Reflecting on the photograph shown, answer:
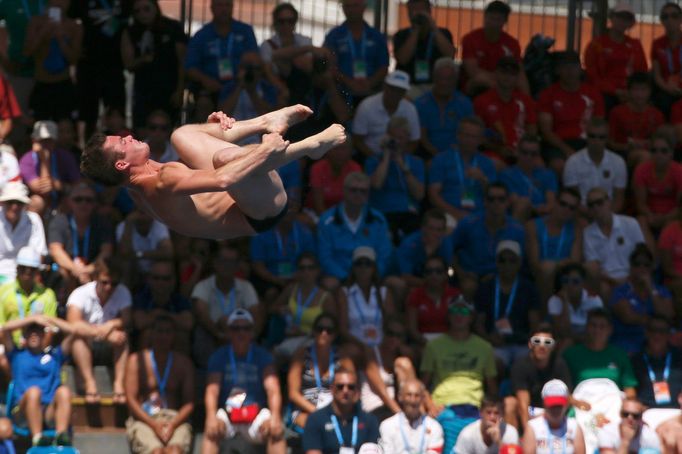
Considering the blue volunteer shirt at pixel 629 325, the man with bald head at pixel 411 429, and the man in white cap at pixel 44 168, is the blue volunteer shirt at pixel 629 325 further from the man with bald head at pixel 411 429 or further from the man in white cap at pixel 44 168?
the man in white cap at pixel 44 168

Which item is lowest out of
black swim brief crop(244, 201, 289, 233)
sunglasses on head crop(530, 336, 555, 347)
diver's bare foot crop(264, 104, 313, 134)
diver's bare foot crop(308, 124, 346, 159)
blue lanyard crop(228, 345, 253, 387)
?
blue lanyard crop(228, 345, 253, 387)

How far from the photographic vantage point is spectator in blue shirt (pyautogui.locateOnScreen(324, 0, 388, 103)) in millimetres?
12328

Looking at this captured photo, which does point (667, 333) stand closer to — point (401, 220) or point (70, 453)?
point (401, 220)

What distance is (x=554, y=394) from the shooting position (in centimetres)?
1041

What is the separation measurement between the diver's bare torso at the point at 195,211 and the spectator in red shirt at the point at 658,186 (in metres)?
5.84

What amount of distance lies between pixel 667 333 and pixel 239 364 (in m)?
3.33

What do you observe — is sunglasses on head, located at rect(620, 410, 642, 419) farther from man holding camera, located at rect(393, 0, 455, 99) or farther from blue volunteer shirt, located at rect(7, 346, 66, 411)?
blue volunteer shirt, located at rect(7, 346, 66, 411)

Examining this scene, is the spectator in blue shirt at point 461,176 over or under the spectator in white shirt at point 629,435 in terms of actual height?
over

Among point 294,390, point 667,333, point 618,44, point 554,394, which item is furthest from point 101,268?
point 618,44

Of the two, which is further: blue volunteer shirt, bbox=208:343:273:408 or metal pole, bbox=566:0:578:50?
metal pole, bbox=566:0:578:50

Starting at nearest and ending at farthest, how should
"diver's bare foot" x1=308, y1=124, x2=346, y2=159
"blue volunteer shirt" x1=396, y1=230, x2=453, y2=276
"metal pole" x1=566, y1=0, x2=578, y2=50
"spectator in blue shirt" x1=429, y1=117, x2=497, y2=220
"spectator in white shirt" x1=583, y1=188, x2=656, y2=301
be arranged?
"diver's bare foot" x1=308, y1=124, x2=346, y2=159
"blue volunteer shirt" x1=396, y1=230, x2=453, y2=276
"spectator in white shirt" x1=583, y1=188, x2=656, y2=301
"spectator in blue shirt" x1=429, y1=117, x2=497, y2=220
"metal pole" x1=566, y1=0, x2=578, y2=50

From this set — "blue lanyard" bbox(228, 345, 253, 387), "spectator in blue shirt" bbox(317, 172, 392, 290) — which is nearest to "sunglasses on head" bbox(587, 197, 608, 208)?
"spectator in blue shirt" bbox(317, 172, 392, 290)

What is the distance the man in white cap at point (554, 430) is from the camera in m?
10.4

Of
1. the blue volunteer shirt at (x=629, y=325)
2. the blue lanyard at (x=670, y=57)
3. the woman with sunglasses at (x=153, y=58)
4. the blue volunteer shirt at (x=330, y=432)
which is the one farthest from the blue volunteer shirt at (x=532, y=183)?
the woman with sunglasses at (x=153, y=58)
